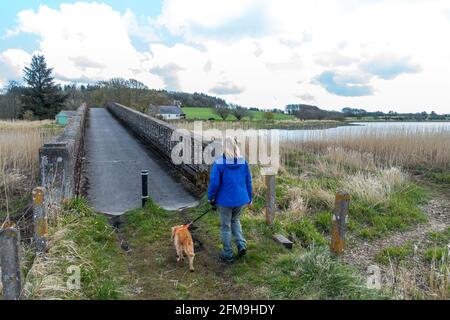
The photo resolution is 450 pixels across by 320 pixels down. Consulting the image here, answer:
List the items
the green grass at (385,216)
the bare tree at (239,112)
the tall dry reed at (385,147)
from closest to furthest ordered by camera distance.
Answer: the green grass at (385,216), the tall dry reed at (385,147), the bare tree at (239,112)

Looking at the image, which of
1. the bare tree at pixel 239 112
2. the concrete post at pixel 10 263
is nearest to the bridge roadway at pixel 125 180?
the concrete post at pixel 10 263

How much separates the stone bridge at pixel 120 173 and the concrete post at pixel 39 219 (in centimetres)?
149

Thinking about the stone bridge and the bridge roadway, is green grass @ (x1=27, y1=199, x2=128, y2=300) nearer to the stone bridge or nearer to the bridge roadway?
the stone bridge

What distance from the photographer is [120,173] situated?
392 inches

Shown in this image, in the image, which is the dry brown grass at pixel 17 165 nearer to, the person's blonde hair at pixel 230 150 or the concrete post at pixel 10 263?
the concrete post at pixel 10 263

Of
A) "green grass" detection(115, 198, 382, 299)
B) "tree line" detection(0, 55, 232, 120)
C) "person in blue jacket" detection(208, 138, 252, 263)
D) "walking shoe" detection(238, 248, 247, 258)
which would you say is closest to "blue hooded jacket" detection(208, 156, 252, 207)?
"person in blue jacket" detection(208, 138, 252, 263)

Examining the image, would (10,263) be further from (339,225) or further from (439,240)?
(439,240)

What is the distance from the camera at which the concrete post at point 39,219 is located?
450 centimetres

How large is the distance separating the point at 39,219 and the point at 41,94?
182 ft

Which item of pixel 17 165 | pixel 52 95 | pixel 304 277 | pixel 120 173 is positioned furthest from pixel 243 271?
pixel 52 95

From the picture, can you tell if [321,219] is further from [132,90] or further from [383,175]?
[132,90]

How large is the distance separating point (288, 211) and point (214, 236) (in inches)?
95.2

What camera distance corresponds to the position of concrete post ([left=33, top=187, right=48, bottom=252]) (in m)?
4.50

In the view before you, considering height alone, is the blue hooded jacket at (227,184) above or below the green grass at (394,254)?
above
